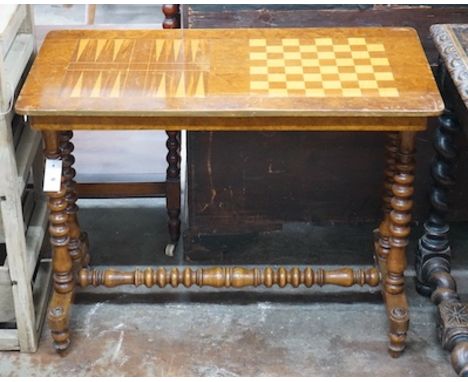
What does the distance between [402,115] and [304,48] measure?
42 centimetres

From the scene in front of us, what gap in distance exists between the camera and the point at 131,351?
8.92ft

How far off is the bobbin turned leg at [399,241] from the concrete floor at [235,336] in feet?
0.39

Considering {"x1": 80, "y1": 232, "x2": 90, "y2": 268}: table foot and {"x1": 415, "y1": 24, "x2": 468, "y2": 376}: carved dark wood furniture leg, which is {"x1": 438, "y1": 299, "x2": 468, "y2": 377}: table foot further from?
{"x1": 80, "y1": 232, "x2": 90, "y2": 268}: table foot

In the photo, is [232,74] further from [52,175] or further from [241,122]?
[52,175]

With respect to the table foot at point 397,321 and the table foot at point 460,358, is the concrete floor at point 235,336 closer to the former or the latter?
the table foot at point 397,321

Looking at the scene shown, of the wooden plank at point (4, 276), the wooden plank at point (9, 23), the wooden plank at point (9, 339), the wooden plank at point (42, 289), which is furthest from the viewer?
the wooden plank at point (42, 289)

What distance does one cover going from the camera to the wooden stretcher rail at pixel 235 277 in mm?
2717

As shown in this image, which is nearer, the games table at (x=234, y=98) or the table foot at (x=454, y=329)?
the games table at (x=234, y=98)

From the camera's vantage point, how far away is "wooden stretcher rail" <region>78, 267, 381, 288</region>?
8.91ft

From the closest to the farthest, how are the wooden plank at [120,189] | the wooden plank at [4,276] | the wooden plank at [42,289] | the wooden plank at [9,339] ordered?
the wooden plank at [4,276], the wooden plank at [9,339], the wooden plank at [42,289], the wooden plank at [120,189]

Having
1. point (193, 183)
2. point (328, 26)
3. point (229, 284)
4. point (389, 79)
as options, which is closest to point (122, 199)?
point (193, 183)

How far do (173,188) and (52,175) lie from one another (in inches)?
28.7

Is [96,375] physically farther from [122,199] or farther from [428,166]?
[428,166]

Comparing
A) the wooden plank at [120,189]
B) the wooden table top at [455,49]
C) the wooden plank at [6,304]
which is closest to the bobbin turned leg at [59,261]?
the wooden plank at [6,304]
